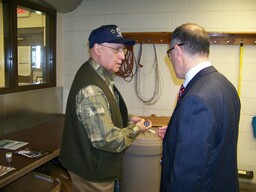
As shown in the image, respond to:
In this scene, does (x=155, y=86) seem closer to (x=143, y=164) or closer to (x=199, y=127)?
(x=143, y=164)

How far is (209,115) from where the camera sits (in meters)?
1.06

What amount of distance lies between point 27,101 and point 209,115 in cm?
219

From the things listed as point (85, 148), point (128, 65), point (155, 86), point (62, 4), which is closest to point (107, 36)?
point (85, 148)

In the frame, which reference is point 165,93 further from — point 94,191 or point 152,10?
point 94,191

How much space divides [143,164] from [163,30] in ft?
5.10

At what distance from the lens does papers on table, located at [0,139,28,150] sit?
210 cm

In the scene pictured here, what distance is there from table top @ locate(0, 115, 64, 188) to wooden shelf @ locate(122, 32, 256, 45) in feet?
4.48

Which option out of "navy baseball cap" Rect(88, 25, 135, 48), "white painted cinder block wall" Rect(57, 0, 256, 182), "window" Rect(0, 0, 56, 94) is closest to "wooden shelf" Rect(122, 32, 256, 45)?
"white painted cinder block wall" Rect(57, 0, 256, 182)

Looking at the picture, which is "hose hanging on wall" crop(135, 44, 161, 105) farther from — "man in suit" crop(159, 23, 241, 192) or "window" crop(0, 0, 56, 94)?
"man in suit" crop(159, 23, 241, 192)

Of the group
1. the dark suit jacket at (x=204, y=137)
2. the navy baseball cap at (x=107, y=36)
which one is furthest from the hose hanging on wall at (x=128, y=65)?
the dark suit jacket at (x=204, y=137)

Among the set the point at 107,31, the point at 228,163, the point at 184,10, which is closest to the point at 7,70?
the point at 107,31

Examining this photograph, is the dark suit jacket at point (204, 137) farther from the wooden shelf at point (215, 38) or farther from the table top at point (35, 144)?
the wooden shelf at point (215, 38)

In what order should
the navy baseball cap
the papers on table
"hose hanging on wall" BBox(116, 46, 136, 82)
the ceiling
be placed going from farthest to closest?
"hose hanging on wall" BBox(116, 46, 136, 82) < the ceiling < the papers on table < the navy baseball cap

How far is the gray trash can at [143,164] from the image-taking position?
7.50 feet
